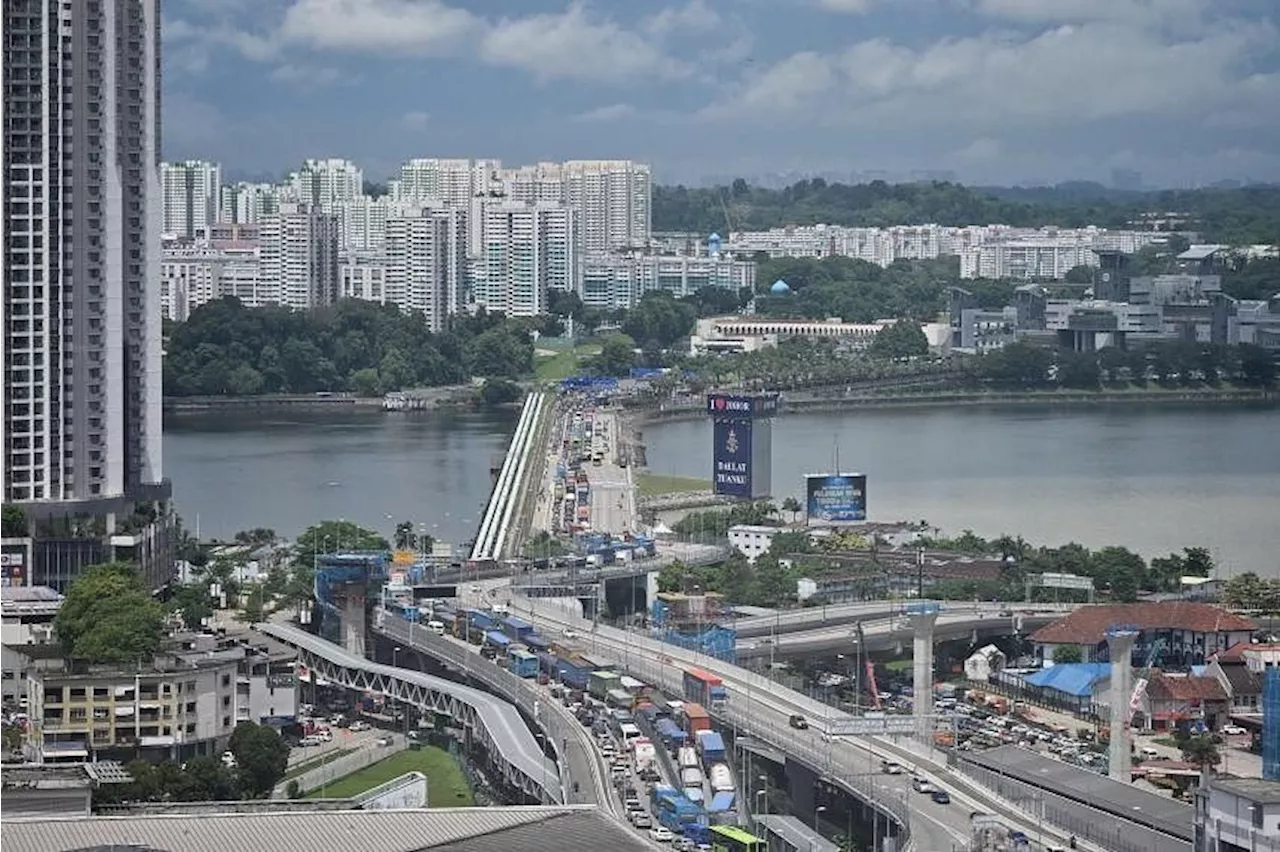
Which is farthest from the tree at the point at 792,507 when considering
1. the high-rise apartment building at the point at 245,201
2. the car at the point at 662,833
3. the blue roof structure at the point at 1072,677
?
the high-rise apartment building at the point at 245,201

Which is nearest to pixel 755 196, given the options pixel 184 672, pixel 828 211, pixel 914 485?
pixel 828 211

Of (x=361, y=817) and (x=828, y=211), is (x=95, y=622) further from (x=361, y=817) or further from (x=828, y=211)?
(x=828, y=211)

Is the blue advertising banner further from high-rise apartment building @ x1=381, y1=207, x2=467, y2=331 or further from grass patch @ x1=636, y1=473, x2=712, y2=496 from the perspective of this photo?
high-rise apartment building @ x1=381, y1=207, x2=467, y2=331

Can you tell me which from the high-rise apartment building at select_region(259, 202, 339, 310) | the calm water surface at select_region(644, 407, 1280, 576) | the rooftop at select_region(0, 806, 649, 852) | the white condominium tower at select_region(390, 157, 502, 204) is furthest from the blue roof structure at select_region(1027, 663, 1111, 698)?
the white condominium tower at select_region(390, 157, 502, 204)

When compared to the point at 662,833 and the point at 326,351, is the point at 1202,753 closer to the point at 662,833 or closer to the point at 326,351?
the point at 662,833

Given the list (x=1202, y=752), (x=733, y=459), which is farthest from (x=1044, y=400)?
(x=1202, y=752)

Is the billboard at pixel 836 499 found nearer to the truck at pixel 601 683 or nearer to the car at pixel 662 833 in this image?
the truck at pixel 601 683
